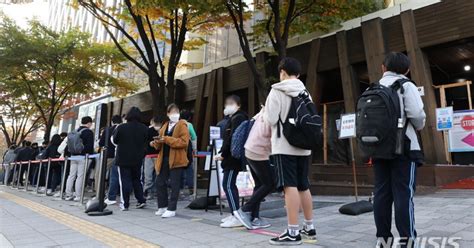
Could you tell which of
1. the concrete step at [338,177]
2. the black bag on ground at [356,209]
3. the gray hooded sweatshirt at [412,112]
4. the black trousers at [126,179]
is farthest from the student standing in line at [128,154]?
the concrete step at [338,177]

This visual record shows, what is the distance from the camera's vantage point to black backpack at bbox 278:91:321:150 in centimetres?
336

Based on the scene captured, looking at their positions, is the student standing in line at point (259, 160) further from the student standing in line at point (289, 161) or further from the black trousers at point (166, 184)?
the black trousers at point (166, 184)

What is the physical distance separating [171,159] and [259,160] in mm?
1905

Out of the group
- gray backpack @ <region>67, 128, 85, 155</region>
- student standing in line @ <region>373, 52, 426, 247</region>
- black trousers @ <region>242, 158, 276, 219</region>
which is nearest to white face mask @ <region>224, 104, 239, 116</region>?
black trousers @ <region>242, 158, 276, 219</region>

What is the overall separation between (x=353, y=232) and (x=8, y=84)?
63.9ft

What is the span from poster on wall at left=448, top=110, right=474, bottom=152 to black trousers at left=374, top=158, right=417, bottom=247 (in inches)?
309

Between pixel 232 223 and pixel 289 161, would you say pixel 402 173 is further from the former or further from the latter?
pixel 232 223

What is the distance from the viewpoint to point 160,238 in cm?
389

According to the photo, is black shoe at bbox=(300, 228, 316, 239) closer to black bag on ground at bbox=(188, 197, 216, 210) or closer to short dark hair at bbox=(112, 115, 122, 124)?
black bag on ground at bbox=(188, 197, 216, 210)

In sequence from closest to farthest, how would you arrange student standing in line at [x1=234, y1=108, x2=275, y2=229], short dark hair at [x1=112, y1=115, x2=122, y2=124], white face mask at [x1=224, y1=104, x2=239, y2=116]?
student standing in line at [x1=234, y1=108, x2=275, y2=229], white face mask at [x1=224, y1=104, x2=239, y2=116], short dark hair at [x1=112, y1=115, x2=122, y2=124]

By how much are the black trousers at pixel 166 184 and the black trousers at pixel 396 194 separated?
3.39m

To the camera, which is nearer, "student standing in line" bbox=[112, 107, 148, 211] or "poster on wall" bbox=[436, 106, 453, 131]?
"student standing in line" bbox=[112, 107, 148, 211]

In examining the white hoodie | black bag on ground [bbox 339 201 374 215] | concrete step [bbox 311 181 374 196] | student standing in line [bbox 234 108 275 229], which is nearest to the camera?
the white hoodie

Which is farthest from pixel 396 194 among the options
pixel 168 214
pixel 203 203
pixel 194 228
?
pixel 203 203
